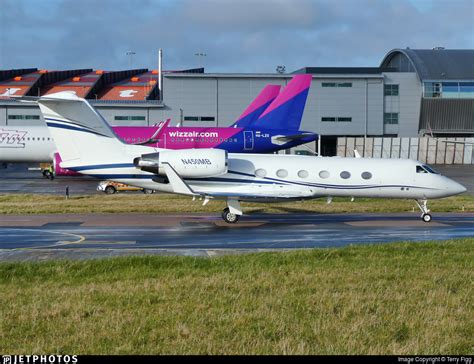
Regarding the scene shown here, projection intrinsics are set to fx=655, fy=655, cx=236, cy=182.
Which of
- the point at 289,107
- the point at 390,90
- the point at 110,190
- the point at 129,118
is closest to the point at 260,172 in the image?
the point at 110,190

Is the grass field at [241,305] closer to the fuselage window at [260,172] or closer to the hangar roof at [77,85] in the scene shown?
the fuselage window at [260,172]

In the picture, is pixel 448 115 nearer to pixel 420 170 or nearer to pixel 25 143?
pixel 25 143

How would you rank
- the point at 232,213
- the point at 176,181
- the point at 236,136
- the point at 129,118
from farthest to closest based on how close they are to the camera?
the point at 129,118 → the point at 236,136 → the point at 232,213 → the point at 176,181

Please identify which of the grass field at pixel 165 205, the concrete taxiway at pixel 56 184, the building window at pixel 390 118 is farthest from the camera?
the building window at pixel 390 118

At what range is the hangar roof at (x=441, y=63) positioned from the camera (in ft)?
266

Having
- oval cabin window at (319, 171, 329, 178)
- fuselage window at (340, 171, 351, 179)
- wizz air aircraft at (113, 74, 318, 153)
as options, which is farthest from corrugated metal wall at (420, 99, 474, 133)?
oval cabin window at (319, 171, 329, 178)

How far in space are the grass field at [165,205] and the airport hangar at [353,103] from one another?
3978 centimetres

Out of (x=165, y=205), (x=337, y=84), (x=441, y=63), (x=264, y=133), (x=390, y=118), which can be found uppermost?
(x=441, y=63)

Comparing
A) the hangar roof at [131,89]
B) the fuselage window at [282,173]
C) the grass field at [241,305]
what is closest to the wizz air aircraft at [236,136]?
the fuselage window at [282,173]

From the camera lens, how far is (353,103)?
79.2 meters

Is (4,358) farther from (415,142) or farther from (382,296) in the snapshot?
(415,142)

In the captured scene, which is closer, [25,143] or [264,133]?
[264,133]

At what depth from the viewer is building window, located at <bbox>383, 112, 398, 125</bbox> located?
8056 centimetres

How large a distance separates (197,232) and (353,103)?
2346 inches
